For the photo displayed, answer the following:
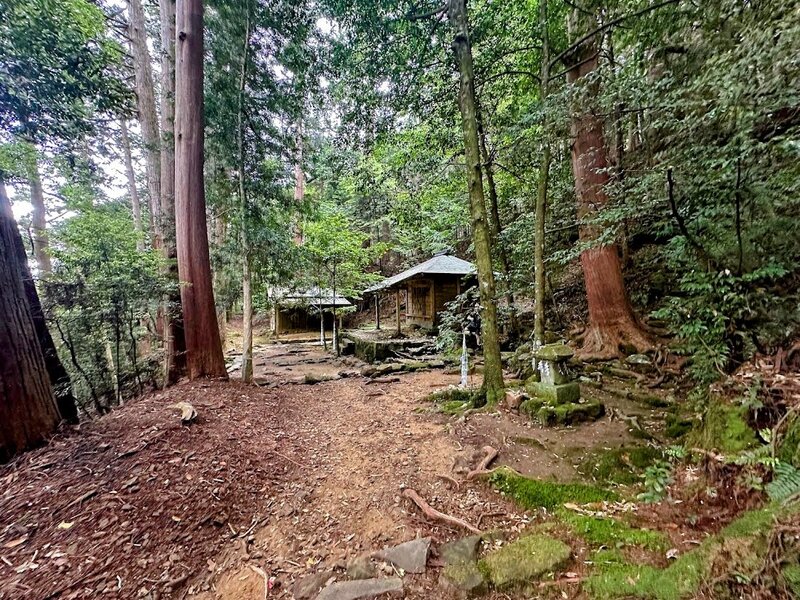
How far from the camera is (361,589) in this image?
A: 6.68 ft

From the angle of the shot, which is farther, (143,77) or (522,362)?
(143,77)

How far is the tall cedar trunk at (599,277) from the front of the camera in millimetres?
5941

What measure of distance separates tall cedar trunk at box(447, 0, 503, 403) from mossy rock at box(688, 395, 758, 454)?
2.29 metres

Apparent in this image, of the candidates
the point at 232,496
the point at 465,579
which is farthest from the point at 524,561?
the point at 232,496

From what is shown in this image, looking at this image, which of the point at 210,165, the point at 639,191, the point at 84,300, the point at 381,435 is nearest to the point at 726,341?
the point at 639,191

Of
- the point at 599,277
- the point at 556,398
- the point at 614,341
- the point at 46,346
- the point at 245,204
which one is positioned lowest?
the point at 556,398

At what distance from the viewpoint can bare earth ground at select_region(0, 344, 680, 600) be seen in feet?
7.32

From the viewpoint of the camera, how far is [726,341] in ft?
9.95

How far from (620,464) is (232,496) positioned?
380cm

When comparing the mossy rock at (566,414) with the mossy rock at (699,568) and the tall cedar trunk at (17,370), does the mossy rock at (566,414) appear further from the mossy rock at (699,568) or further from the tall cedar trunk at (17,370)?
the tall cedar trunk at (17,370)

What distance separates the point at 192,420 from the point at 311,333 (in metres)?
16.0

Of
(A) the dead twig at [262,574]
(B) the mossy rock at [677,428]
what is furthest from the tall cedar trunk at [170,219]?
(B) the mossy rock at [677,428]

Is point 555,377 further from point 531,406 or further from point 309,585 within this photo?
point 309,585

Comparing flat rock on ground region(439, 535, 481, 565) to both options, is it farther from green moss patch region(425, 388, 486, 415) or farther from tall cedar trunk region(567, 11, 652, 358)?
tall cedar trunk region(567, 11, 652, 358)
